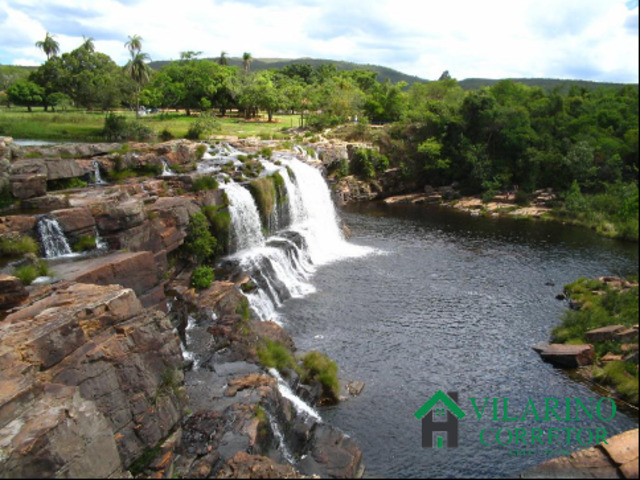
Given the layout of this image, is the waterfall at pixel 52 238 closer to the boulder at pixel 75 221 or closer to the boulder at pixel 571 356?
the boulder at pixel 75 221

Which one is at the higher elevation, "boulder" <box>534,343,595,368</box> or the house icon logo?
"boulder" <box>534,343,595,368</box>

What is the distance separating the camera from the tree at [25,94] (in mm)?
46250

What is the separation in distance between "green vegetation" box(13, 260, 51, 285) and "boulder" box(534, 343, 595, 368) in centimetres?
1799

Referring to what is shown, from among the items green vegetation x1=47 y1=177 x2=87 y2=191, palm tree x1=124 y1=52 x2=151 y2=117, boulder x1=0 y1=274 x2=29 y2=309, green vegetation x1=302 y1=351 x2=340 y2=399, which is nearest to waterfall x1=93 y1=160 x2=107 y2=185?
green vegetation x1=47 y1=177 x2=87 y2=191

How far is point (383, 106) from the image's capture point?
201 feet

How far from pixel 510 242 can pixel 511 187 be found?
1490 centimetres

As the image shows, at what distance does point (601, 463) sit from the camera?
378 inches

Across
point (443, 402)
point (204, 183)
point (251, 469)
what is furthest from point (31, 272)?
point (443, 402)

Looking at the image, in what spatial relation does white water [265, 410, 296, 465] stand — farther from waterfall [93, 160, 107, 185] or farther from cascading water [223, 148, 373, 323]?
waterfall [93, 160, 107, 185]

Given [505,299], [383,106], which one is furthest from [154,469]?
[383,106]

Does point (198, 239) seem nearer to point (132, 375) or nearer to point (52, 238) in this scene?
point (52, 238)

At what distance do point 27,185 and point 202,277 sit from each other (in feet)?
26.6

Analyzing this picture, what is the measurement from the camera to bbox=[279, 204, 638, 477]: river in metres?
12.9

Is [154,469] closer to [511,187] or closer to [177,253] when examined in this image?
[177,253]
